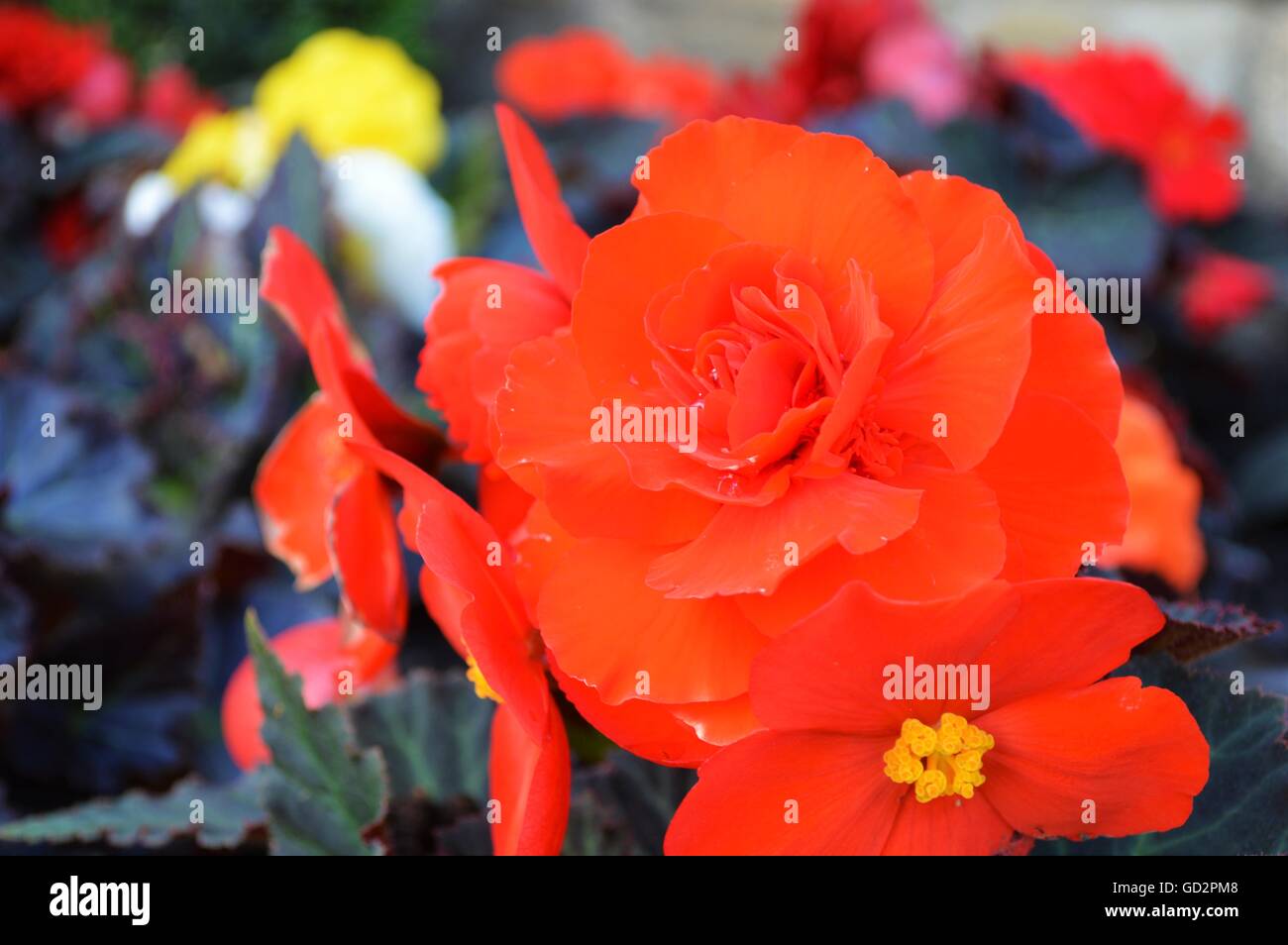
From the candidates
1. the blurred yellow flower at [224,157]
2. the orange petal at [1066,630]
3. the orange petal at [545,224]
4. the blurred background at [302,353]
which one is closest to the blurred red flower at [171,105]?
the blurred background at [302,353]

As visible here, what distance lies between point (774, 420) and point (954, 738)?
0.34 ft

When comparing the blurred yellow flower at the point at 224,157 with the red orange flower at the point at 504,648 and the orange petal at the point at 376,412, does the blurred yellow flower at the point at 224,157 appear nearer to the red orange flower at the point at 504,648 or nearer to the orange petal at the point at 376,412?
the orange petal at the point at 376,412

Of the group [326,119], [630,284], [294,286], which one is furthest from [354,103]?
[630,284]

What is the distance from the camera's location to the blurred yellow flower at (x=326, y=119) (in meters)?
1.34

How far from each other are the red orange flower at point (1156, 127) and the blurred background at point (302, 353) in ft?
0.04

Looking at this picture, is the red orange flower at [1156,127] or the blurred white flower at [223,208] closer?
the blurred white flower at [223,208]

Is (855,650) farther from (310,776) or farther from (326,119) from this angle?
(326,119)

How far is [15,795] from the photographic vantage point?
759 mm

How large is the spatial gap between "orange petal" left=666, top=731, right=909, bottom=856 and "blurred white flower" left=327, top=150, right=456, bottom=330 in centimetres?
87

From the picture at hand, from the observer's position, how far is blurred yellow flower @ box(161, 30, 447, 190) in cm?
134

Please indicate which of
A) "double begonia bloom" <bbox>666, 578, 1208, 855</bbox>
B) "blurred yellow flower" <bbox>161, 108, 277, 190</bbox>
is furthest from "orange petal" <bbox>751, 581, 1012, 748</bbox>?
"blurred yellow flower" <bbox>161, 108, 277, 190</bbox>

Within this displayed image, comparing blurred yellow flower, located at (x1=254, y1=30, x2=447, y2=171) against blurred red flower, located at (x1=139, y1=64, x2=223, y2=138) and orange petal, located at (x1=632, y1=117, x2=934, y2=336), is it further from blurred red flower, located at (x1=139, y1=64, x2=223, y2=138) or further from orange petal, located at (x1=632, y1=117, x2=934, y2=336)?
orange petal, located at (x1=632, y1=117, x2=934, y2=336)

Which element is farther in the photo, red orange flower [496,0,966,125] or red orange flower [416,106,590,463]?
red orange flower [496,0,966,125]
